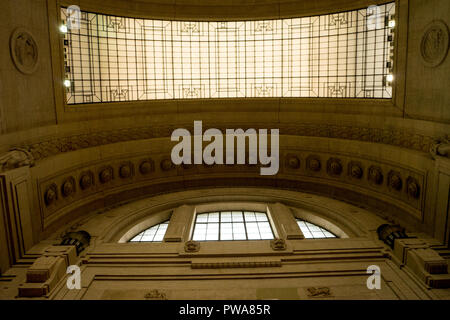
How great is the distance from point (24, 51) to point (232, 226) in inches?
447

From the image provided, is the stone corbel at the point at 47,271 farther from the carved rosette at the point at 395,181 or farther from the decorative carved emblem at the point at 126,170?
the carved rosette at the point at 395,181

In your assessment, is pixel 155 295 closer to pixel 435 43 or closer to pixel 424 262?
pixel 424 262

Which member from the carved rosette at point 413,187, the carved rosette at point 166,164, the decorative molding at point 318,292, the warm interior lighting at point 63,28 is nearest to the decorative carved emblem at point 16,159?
the warm interior lighting at point 63,28

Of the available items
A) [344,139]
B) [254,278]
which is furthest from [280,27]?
[254,278]

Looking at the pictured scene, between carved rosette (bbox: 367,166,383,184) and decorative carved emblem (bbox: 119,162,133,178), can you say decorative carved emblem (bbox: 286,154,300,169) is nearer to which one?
carved rosette (bbox: 367,166,383,184)

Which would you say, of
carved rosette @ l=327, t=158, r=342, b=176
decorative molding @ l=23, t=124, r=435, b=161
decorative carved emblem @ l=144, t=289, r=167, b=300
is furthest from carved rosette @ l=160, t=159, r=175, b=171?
decorative carved emblem @ l=144, t=289, r=167, b=300

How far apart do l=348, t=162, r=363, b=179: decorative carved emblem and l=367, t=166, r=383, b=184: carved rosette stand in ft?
1.84

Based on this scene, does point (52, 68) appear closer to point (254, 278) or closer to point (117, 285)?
point (117, 285)

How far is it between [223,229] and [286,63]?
10383 millimetres

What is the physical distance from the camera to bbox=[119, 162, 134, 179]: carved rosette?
20047 mm

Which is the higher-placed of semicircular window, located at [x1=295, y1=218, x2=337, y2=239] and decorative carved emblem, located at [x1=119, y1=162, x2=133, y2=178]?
decorative carved emblem, located at [x1=119, y1=162, x2=133, y2=178]

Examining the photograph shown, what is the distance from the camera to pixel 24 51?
14.9m

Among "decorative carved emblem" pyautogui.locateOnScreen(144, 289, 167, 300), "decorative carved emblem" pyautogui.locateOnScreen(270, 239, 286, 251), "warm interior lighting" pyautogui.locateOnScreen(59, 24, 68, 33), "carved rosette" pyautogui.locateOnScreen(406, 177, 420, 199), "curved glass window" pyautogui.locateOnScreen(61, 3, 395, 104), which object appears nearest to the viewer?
"decorative carved emblem" pyautogui.locateOnScreen(144, 289, 167, 300)

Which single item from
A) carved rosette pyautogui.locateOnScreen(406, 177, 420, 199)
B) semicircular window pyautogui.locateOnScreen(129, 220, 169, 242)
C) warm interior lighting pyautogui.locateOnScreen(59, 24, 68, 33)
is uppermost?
warm interior lighting pyautogui.locateOnScreen(59, 24, 68, 33)
